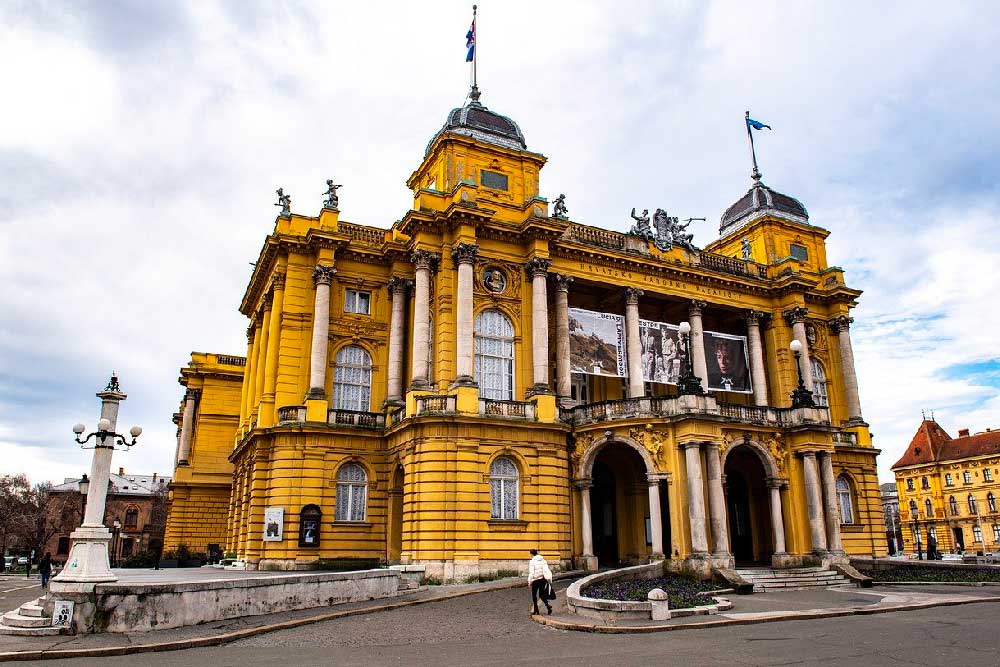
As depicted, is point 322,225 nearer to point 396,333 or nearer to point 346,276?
point 346,276

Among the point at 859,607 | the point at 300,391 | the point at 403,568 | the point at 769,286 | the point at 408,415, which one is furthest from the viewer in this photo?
the point at 769,286

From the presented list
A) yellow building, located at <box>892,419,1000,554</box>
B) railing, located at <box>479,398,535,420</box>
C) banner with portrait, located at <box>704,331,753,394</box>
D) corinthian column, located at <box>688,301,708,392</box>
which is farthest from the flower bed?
yellow building, located at <box>892,419,1000,554</box>

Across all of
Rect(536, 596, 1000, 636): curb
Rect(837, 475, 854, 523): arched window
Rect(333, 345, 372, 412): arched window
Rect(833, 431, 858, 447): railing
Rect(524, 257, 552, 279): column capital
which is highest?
Rect(524, 257, 552, 279): column capital

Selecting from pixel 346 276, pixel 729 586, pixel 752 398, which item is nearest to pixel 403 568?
pixel 729 586

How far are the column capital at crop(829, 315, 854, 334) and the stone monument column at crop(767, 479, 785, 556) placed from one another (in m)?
16.1

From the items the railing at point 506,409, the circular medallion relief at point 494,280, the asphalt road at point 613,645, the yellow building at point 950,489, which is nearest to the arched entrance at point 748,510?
the railing at point 506,409

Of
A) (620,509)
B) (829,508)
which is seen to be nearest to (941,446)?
(829,508)

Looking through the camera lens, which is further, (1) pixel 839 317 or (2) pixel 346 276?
(1) pixel 839 317

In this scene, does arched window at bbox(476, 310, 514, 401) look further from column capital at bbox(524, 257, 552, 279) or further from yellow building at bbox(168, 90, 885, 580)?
column capital at bbox(524, 257, 552, 279)

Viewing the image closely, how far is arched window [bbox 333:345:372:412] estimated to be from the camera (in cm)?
3462

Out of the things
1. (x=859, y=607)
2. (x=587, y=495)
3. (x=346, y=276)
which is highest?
(x=346, y=276)

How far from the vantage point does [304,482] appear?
103 feet

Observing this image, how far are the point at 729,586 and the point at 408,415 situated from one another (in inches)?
544

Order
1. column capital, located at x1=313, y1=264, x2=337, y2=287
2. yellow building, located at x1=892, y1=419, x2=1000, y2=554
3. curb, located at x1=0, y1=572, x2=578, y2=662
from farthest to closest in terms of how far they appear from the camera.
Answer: yellow building, located at x1=892, y1=419, x2=1000, y2=554
column capital, located at x1=313, y1=264, x2=337, y2=287
curb, located at x1=0, y1=572, x2=578, y2=662
